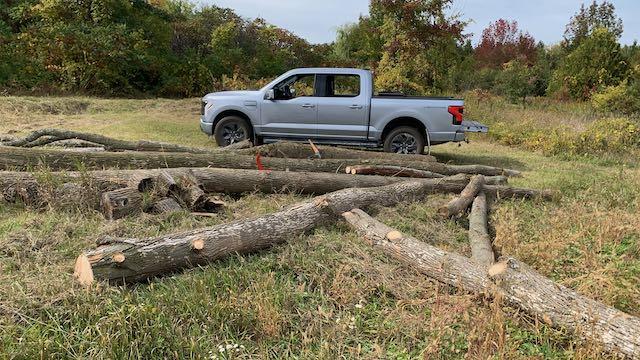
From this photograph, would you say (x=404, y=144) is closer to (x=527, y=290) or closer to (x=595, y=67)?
(x=527, y=290)

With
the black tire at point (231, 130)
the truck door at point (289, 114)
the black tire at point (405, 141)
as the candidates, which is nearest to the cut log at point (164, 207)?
the truck door at point (289, 114)

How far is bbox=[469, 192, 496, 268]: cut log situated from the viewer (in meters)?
4.40

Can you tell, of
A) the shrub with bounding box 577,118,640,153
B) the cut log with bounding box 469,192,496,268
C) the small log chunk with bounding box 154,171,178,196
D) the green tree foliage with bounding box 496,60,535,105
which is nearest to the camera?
the cut log with bounding box 469,192,496,268

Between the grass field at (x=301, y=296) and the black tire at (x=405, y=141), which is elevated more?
the black tire at (x=405, y=141)

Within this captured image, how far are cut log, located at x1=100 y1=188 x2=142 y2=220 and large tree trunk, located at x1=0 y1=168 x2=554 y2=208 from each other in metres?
0.28

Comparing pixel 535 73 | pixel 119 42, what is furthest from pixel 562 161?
pixel 535 73

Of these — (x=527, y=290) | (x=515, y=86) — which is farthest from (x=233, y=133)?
(x=515, y=86)

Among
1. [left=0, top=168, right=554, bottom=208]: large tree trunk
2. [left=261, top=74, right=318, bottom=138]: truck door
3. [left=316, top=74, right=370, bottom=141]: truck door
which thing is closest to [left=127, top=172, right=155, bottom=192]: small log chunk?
[left=0, top=168, right=554, bottom=208]: large tree trunk

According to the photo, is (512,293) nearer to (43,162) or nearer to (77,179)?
(77,179)

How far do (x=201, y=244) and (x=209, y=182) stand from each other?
2259mm

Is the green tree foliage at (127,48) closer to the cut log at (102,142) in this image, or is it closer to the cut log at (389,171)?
the cut log at (102,142)

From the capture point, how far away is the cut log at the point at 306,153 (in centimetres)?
776

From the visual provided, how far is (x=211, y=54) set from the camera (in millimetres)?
22969

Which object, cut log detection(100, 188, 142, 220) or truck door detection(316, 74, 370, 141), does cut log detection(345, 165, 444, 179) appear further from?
cut log detection(100, 188, 142, 220)
